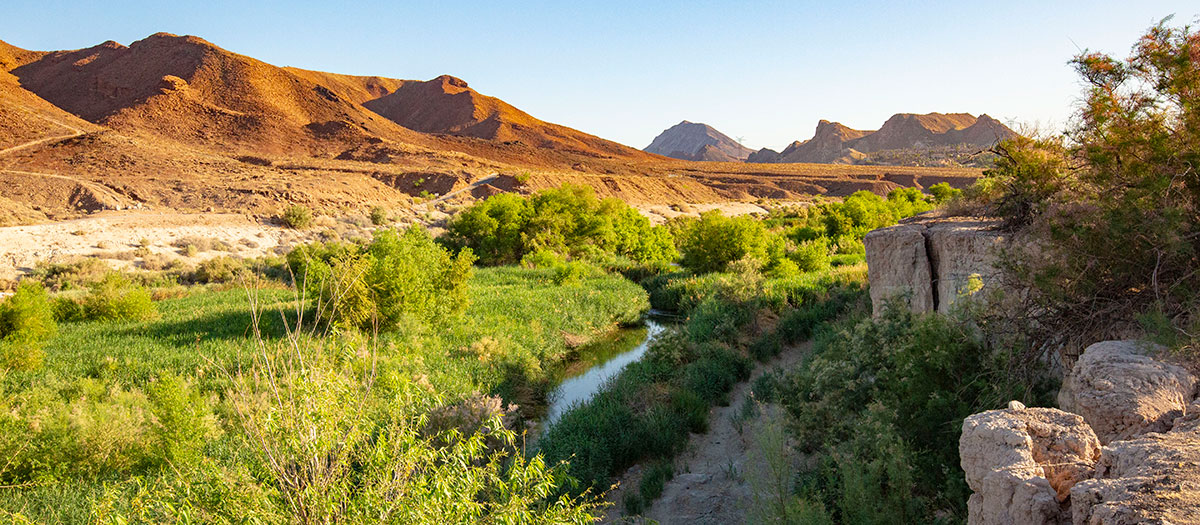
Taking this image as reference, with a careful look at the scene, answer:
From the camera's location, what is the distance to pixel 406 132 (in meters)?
84.6

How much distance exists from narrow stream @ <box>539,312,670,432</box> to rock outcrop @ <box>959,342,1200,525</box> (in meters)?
8.17

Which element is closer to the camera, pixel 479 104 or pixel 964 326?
pixel 964 326

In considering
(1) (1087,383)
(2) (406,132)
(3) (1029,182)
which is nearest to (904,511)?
(1) (1087,383)

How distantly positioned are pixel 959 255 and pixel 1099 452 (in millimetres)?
4989

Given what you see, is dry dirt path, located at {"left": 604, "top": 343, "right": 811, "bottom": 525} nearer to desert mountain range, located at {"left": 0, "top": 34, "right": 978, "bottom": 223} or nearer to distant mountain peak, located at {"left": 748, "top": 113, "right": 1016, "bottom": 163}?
desert mountain range, located at {"left": 0, "top": 34, "right": 978, "bottom": 223}

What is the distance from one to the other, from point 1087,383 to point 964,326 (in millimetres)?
2169

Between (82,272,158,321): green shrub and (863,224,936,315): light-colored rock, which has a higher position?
(863,224,936,315): light-colored rock

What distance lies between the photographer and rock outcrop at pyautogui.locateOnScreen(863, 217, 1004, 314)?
299 inches

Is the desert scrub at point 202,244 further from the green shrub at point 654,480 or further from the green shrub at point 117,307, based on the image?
the green shrub at point 654,480

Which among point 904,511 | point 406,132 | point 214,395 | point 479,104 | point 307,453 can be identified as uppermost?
point 479,104

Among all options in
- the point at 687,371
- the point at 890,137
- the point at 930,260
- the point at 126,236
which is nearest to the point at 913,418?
the point at 930,260

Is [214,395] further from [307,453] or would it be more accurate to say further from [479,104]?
[479,104]

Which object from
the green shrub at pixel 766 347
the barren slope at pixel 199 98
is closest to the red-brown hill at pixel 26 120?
the barren slope at pixel 199 98

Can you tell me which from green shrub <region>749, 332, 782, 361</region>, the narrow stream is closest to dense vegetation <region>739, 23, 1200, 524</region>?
the narrow stream
